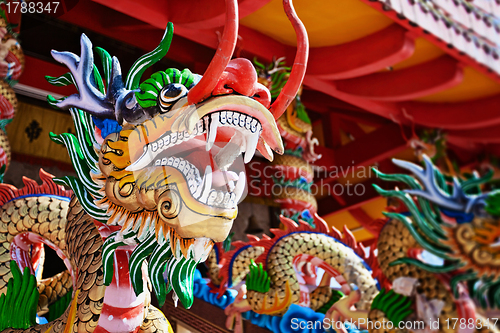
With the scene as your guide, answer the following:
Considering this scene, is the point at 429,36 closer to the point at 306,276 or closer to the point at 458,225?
the point at 306,276

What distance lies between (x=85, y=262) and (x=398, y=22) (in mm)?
2319

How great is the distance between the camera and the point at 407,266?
132 cm

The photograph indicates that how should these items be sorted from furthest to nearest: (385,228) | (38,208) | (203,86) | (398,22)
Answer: (398,22), (385,228), (38,208), (203,86)

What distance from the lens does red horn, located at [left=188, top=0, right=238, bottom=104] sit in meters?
0.71

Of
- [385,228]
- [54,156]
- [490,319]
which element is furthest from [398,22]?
[54,156]

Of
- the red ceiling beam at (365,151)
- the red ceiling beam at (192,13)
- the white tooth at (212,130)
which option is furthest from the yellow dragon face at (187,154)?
the red ceiling beam at (365,151)

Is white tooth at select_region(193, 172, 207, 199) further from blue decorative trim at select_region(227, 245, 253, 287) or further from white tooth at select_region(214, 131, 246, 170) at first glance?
blue decorative trim at select_region(227, 245, 253, 287)

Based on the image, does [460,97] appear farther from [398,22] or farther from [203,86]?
[203,86]

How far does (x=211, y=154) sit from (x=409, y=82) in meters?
2.92

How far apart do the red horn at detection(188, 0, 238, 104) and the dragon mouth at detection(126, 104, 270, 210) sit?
5cm

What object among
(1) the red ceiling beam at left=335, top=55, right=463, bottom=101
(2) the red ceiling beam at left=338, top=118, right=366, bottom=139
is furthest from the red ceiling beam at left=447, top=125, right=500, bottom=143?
(1) the red ceiling beam at left=335, top=55, right=463, bottom=101

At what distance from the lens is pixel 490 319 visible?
103 cm

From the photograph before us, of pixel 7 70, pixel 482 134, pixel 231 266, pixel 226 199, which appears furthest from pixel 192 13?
pixel 482 134

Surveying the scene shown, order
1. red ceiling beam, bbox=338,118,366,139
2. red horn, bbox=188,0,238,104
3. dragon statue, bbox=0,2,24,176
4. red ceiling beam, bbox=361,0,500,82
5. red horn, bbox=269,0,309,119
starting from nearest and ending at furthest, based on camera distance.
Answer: red horn, bbox=188,0,238,104 < red horn, bbox=269,0,309,119 < dragon statue, bbox=0,2,24,176 < red ceiling beam, bbox=361,0,500,82 < red ceiling beam, bbox=338,118,366,139
